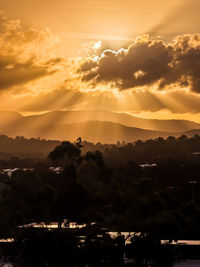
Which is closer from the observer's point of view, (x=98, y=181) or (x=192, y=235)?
(x=98, y=181)

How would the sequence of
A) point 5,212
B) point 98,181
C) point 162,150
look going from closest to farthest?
point 98,181
point 5,212
point 162,150

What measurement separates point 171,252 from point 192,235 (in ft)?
55.7

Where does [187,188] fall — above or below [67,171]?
above

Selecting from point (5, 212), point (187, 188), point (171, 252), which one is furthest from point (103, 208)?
point (187, 188)

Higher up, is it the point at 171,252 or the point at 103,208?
the point at 103,208

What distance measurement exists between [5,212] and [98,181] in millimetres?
20867

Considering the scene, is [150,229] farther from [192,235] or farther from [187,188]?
[187,188]

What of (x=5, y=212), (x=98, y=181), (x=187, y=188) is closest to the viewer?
(x=98, y=181)

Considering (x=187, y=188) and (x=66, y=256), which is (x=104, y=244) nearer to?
(x=66, y=256)

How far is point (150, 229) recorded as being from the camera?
92.6 ft

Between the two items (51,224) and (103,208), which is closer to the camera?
(103,208)

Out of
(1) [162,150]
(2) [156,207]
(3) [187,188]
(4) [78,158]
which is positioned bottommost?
(2) [156,207]

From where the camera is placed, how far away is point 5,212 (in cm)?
4994

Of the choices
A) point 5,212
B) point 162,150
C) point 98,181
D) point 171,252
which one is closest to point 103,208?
point 98,181
